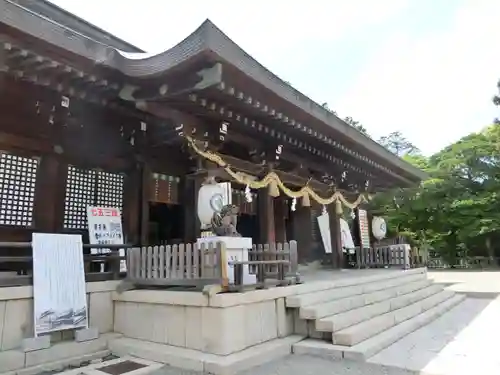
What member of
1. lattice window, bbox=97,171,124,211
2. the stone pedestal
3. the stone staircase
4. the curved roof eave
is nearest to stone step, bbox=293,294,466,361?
A: the stone staircase

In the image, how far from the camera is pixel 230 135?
6387 millimetres

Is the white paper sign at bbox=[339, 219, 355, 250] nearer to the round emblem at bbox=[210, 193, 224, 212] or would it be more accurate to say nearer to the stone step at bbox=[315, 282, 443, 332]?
the stone step at bbox=[315, 282, 443, 332]

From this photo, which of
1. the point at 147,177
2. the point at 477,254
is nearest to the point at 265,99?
the point at 147,177

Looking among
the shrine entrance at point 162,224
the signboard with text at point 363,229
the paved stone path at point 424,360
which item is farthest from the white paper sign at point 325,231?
the paved stone path at point 424,360

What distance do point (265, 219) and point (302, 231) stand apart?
3.89 metres

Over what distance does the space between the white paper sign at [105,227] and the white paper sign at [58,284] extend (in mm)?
689

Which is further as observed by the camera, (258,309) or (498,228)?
(498,228)

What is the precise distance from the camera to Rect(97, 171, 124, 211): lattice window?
6.05 metres

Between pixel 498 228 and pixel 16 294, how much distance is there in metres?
22.6

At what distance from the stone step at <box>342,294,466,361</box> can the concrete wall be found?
0.89 meters

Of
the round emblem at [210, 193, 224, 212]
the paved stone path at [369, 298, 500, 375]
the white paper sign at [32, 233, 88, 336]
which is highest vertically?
the round emblem at [210, 193, 224, 212]

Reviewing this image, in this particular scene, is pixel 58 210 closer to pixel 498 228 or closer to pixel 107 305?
pixel 107 305

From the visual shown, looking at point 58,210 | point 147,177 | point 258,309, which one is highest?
point 147,177

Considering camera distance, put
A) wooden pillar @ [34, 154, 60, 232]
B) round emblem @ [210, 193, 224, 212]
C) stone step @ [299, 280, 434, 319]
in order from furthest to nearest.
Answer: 1. round emblem @ [210, 193, 224, 212]
2. wooden pillar @ [34, 154, 60, 232]
3. stone step @ [299, 280, 434, 319]
